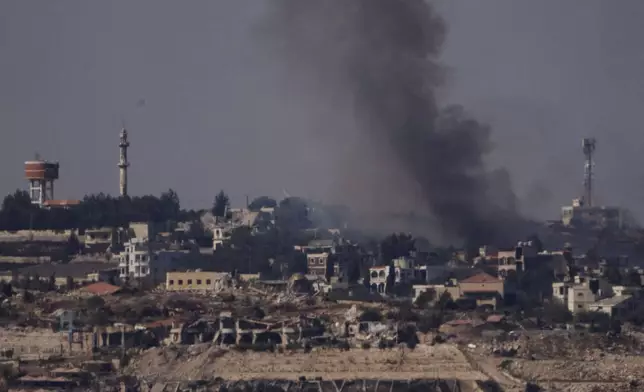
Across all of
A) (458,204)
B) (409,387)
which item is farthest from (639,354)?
(458,204)

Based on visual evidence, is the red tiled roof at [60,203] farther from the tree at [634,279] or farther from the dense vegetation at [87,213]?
the tree at [634,279]

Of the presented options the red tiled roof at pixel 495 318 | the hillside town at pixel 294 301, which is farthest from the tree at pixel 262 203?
the red tiled roof at pixel 495 318

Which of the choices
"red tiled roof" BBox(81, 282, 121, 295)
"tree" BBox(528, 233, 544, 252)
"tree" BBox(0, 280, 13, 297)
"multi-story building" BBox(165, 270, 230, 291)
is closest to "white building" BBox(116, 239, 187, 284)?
"multi-story building" BBox(165, 270, 230, 291)

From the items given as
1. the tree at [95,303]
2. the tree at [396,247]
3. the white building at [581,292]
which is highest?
the tree at [396,247]

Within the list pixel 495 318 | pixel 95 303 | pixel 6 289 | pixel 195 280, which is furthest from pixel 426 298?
pixel 6 289

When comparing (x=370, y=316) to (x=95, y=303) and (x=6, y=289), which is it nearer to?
(x=95, y=303)

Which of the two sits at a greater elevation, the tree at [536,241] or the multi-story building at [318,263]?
the tree at [536,241]

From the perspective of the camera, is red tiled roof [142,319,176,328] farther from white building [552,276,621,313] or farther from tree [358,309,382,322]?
white building [552,276,621,313]
